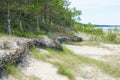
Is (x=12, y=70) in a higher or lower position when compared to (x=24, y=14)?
lower

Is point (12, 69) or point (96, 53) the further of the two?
point (96, 53)

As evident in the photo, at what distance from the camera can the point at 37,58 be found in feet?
103

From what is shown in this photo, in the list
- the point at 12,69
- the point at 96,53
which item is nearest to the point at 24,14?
the point at 96,53

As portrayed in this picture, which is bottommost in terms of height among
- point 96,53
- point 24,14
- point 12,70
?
point 96,53

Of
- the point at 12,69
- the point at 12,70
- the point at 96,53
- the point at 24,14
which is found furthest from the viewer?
the point at 24,14

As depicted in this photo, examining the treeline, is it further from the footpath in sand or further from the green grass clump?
the green grass clump

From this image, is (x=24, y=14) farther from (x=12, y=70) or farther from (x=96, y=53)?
(x=12, y=70)

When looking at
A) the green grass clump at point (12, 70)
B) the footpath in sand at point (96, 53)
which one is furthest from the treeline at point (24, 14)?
the green grass clump at point (12, 70)

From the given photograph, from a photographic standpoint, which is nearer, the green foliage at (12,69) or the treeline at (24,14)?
the green foliage at (12,69)

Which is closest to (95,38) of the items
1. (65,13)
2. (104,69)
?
(65,13)

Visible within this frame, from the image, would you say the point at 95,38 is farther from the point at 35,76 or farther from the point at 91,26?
the point at 35,76

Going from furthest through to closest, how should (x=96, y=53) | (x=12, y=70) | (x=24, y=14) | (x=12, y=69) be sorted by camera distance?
(x=24, y=14), (x=96, y=53), (x=12, y=69), (x=12, y=70)

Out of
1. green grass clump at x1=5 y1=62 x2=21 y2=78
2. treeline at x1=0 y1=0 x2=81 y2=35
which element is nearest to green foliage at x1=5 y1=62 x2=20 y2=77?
green grass clump at x1=5 y1=62 x2=21 y2=78

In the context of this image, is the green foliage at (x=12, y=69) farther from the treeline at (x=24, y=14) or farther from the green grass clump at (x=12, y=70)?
the treeline at (x=24, y=14)
